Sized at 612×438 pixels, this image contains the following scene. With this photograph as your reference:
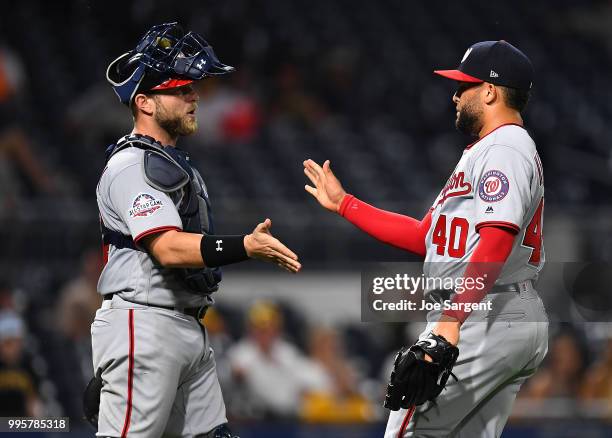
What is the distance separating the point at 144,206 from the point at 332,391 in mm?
4263

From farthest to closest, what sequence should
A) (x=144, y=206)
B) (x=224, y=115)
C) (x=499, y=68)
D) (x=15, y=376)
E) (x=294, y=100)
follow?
(x=294, y=100) < (x=224, y=115) < (x=15, y=376) < (x=499, y=68) < (x=144, y=206)

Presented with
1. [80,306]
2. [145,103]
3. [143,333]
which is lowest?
[80,306]

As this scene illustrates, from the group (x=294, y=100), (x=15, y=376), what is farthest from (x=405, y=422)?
(x=294, y=100)

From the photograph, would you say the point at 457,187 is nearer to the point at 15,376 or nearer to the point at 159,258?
the point at 159,258

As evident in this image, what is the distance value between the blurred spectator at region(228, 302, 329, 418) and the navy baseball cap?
4042 millimetres

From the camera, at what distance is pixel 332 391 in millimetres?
7980

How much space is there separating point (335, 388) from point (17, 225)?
7.95 feet

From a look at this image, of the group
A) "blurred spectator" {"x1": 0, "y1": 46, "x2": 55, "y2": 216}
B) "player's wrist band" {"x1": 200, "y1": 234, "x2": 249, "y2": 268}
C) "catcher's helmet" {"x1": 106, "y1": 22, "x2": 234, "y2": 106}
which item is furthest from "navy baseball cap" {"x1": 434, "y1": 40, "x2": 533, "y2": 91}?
"blurred spectator" {"x1": 0, "y1": 46, "x2": 55, "y2": 216}

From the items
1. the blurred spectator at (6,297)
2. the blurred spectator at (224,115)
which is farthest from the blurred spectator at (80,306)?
the blurred spectator at (224,115)

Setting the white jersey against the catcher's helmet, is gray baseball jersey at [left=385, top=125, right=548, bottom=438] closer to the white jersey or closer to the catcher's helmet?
the white jersey

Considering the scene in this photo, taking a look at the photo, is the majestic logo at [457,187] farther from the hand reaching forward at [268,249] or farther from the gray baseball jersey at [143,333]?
the gray baseball jersey at [143,333]

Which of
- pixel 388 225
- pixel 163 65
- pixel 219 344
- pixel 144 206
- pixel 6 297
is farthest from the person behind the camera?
pixel 219 344

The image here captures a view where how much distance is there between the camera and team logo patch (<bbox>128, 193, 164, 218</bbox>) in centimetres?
396

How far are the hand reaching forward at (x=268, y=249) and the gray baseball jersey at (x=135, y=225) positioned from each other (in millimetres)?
277
